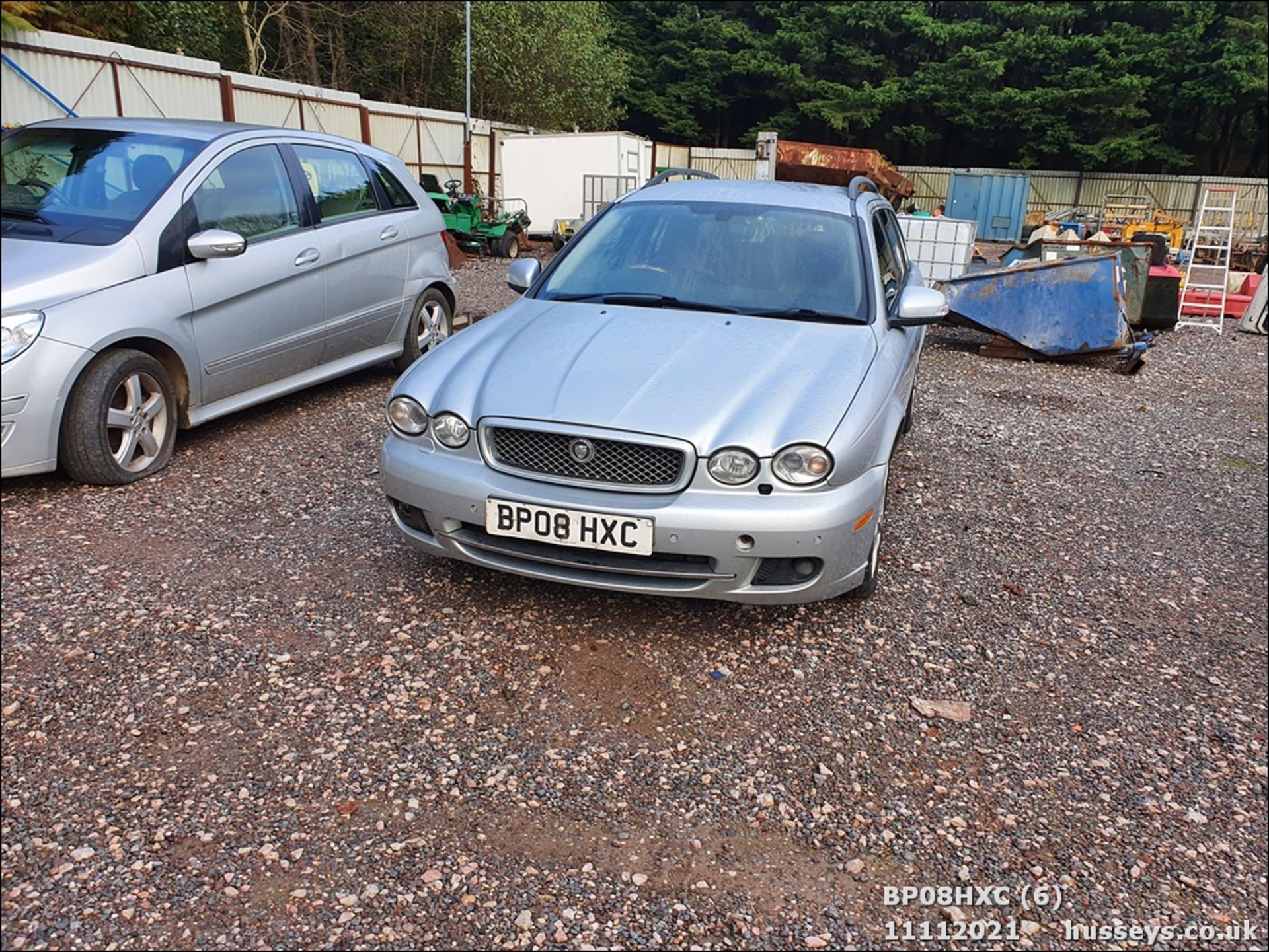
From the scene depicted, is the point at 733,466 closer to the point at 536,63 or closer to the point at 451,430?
the point at 451,430

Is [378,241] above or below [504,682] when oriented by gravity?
above

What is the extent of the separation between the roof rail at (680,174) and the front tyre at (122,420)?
2741 millimetres

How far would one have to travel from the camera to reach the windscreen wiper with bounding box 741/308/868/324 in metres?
3.88

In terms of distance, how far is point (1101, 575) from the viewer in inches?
165

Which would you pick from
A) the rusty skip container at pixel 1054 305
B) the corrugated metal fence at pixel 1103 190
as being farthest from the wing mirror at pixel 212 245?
the corrugated metal fence at pixel 1103 190

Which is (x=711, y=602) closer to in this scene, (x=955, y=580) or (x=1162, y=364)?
(x=955, y=580)

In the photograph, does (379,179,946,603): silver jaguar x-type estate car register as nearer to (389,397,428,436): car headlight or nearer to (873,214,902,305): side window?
(389,397,428,436): car headlight

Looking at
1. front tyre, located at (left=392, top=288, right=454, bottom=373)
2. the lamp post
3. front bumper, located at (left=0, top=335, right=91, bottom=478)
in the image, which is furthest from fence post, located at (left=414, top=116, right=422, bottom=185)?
front bumper, located at (left=0, top=335, right=91, bottom=478)

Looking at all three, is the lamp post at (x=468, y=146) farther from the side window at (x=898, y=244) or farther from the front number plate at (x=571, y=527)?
the front number plate at (x=571, y=527)

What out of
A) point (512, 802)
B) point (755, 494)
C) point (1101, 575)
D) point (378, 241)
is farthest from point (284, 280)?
point (1101, 575)

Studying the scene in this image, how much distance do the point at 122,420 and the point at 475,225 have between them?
44.9ft

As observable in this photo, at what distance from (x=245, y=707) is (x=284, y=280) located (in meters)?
2.91

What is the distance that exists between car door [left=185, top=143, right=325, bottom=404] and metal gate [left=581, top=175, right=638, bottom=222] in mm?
13858

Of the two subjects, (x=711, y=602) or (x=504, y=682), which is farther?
(x=711, y=602)
